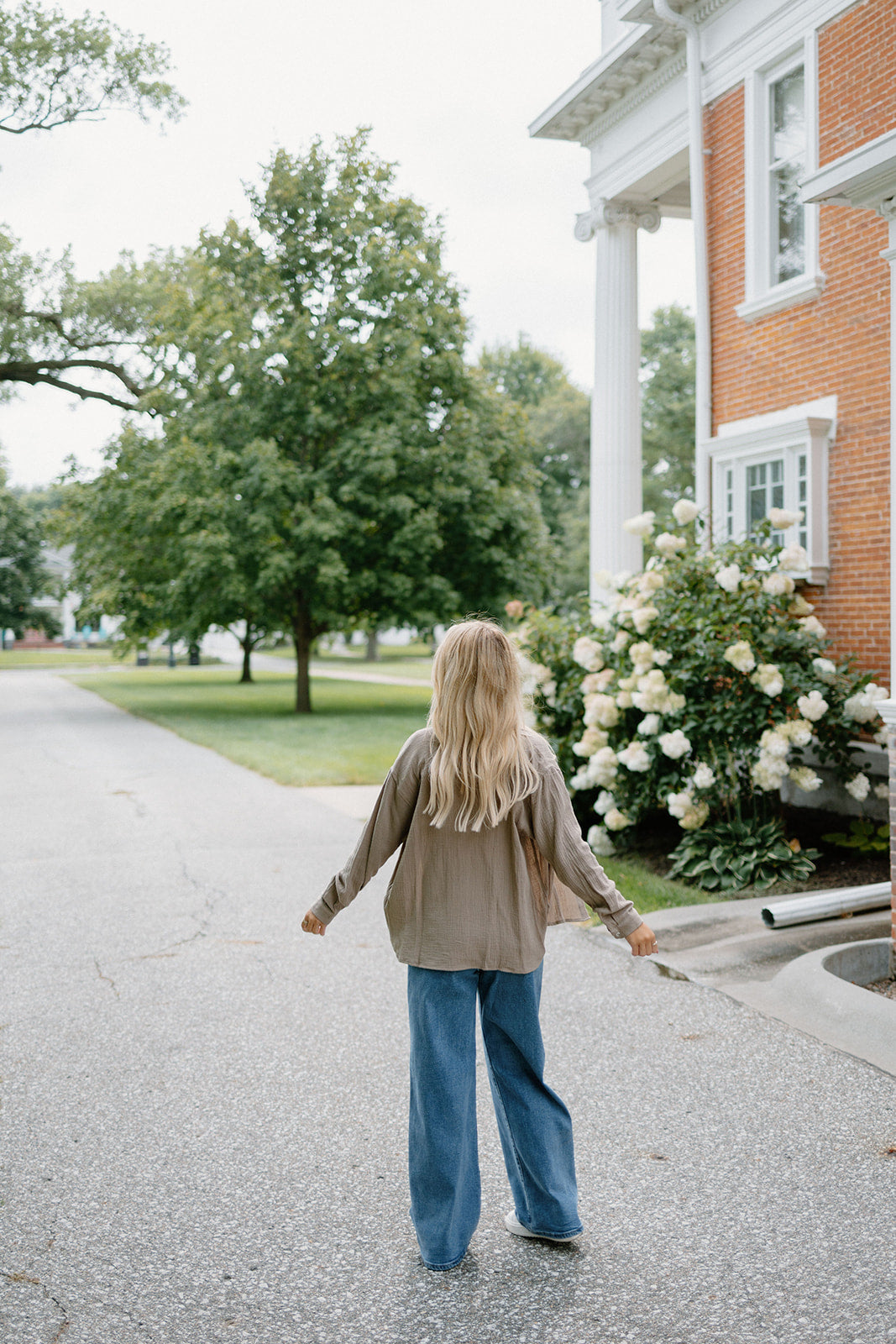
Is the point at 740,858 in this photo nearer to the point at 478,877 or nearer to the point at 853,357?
the point at 853,357

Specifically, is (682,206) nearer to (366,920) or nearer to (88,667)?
(366,920)

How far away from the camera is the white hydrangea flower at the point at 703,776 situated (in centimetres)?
751

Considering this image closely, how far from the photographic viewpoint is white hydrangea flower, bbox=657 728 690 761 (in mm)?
7531

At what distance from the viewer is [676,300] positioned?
42.3m

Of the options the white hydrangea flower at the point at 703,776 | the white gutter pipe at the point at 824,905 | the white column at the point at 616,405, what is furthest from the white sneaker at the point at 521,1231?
the white column at the point at 616,405

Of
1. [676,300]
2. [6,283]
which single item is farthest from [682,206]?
[676,300]

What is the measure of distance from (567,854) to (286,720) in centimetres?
1902

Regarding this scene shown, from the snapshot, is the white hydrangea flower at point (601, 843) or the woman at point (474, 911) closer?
the woman at point (474, 911)

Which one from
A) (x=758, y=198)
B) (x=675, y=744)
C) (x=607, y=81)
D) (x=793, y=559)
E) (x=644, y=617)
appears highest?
(x=607, y=81)

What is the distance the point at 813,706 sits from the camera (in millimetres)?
7285

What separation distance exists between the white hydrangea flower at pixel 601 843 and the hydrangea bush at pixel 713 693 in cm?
3

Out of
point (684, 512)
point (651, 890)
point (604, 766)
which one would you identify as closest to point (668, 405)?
point (684, 512)

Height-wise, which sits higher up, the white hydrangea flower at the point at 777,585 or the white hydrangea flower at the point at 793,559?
the white hydrangea flower at the point at 793,559

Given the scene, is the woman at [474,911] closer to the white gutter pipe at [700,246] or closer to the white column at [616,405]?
the white gutter pipe at [700,246]
